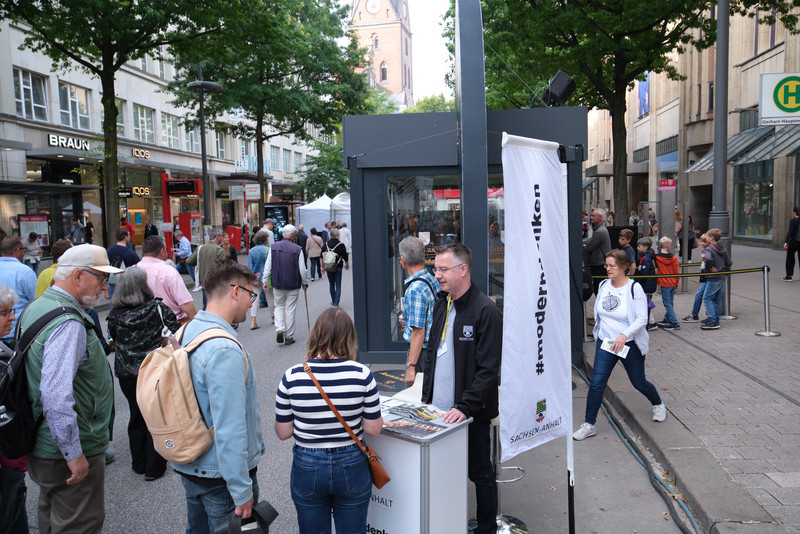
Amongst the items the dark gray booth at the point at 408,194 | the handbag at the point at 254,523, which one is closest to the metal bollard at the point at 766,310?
the dark gray booth at the point at 408,194

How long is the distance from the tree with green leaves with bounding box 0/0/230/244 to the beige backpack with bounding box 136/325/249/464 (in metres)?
14.9

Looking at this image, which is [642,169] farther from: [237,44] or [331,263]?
[331,263]

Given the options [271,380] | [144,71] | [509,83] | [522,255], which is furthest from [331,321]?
[144,71]

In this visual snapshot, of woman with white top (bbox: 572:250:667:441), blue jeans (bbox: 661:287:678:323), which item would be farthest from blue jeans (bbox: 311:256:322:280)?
woman with white top (bbox: 572:250:667:441)

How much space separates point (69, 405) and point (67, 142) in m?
27.7

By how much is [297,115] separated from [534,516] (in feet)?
97.2

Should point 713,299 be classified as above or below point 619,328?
below

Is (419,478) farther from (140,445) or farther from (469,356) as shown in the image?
(140,445)

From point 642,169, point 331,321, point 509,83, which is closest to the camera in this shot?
point 331,321

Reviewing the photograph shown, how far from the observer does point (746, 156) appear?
70.5ft

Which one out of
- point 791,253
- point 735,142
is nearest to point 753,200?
point 735,142

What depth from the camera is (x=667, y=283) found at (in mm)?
10758

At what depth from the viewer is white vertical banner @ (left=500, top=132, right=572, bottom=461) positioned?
147 inches

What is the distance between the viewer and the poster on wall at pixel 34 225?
21.6 metres
